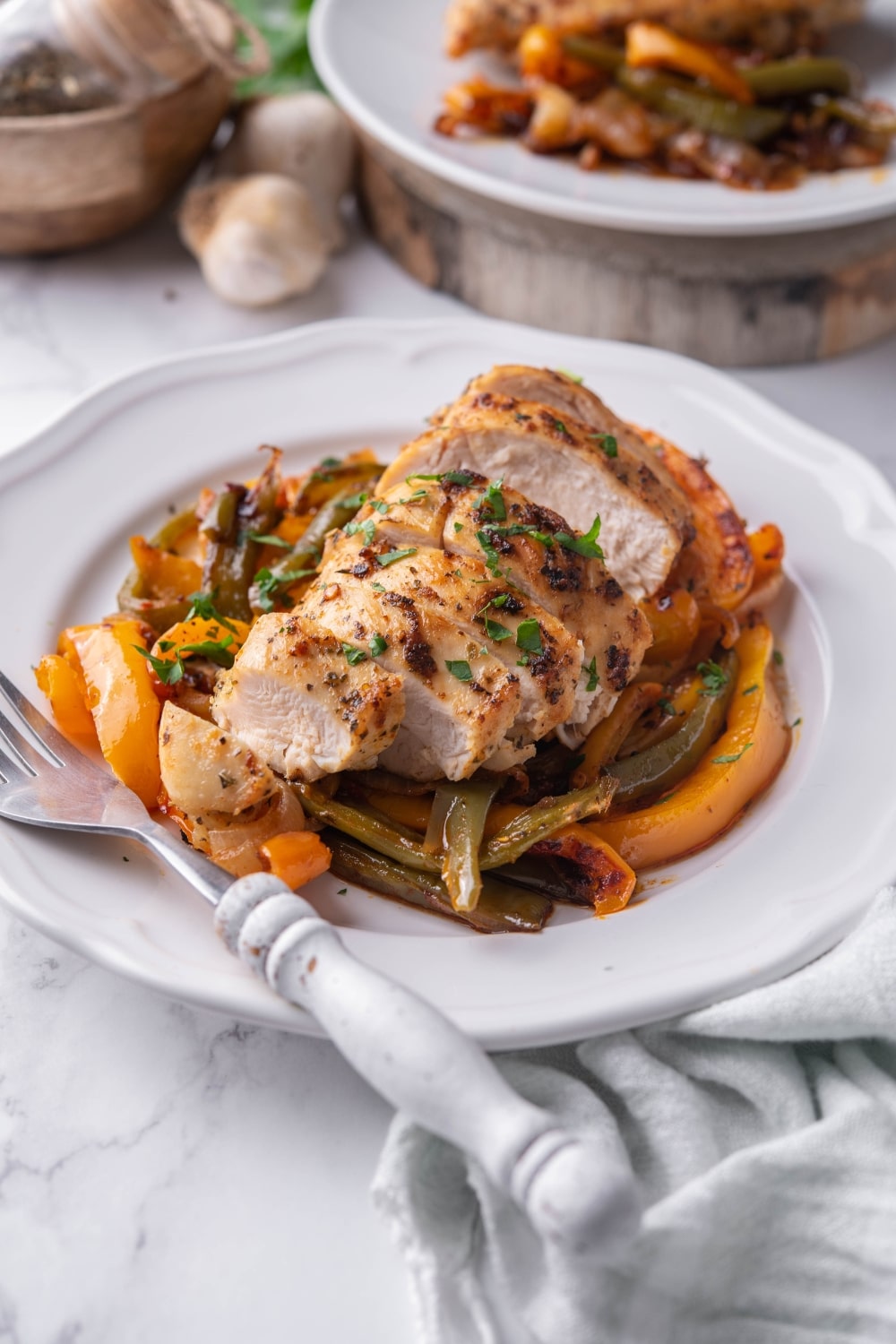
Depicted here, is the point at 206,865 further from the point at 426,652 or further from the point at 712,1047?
the point at 712,1047

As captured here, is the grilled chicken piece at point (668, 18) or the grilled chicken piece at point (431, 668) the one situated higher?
the grilled chicken piece at point (668, 18)

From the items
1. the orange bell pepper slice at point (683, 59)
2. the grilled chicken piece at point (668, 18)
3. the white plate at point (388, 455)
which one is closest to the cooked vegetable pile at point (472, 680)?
the white plate at point (388, 455)

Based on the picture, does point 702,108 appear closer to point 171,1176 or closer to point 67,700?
point 67,700

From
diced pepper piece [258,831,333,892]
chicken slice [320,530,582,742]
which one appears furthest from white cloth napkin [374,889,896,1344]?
chicken slice [320,530,582,742]

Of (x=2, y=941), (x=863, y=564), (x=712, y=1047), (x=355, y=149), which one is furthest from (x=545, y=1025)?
(x=355, y=149)

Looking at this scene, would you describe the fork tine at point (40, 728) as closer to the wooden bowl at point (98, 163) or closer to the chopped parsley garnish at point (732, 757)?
the chopped parsley garnish at point (732, 757)

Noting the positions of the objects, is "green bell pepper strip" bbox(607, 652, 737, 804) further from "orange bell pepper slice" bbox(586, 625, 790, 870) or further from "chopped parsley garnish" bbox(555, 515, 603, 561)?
Answer: "chopped parsley garnish" bbox(555, 515, 603, 561)
